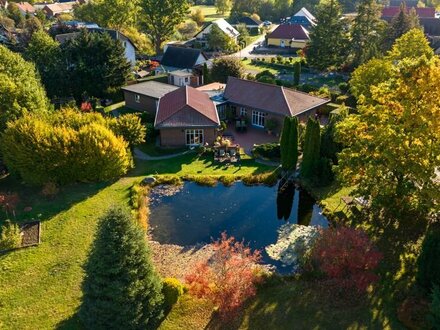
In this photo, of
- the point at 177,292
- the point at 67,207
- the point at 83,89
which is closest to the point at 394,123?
the point at 177,292

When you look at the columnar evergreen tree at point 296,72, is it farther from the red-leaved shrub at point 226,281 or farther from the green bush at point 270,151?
the red-leaved shrub at point 226,281

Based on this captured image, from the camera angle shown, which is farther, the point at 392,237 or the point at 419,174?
the point at 392,237

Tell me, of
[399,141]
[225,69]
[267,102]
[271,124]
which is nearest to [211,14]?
[225,69]

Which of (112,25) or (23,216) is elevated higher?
(112,25)

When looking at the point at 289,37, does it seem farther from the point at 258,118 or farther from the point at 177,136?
the point at 177,136

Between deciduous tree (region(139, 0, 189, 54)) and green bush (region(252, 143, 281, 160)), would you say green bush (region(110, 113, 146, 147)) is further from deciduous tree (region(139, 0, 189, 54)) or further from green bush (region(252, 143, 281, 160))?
deciduous tree (region(139, 0, 189, 54))

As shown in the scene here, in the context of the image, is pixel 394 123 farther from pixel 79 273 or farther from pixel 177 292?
pixel 79 273
